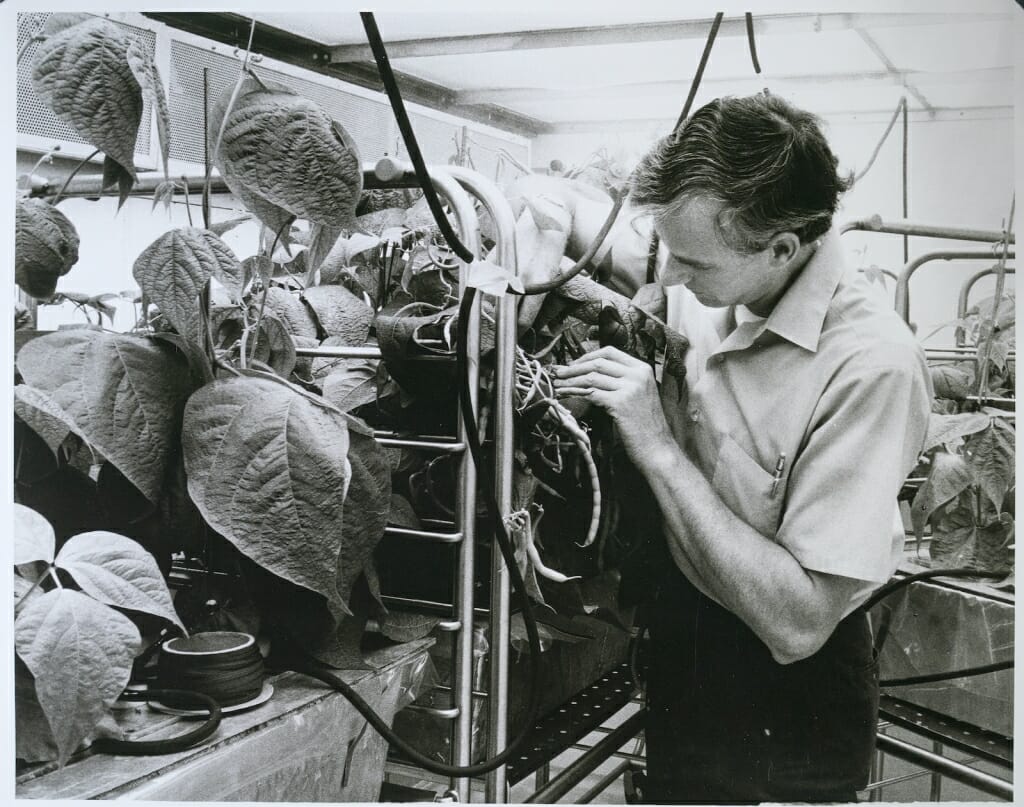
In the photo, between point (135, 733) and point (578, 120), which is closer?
point (135, 733)

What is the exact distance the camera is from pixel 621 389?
840mm

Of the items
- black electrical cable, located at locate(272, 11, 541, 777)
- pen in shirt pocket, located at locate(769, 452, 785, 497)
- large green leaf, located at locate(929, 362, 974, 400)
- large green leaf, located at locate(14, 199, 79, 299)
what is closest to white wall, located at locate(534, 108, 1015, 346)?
large green leaf, located at locate(929, 362, 974, 400)

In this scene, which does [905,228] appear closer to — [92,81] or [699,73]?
[699,73]

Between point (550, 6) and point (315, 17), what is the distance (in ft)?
0.79

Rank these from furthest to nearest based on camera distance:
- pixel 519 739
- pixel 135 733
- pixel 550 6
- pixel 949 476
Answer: pixel 949 476 < pixel 550 6 < pixel 519 739 < pixel 135 733

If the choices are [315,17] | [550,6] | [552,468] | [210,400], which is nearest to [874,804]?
[552,468]

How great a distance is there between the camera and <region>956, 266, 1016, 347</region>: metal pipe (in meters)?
0.95

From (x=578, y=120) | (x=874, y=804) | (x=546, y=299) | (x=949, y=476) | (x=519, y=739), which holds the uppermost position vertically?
(x=578, y=120)

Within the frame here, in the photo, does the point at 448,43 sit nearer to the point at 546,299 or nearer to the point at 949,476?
the point at 546,299

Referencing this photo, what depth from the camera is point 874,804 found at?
87 cm

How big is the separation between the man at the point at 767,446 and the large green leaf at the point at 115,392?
1.21 feet

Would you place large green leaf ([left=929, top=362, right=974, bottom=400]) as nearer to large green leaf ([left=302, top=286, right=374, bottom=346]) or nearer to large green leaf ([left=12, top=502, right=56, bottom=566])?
large green leaf ([left=302, top=286, right=374, bottom=346])

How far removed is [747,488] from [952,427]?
32cm

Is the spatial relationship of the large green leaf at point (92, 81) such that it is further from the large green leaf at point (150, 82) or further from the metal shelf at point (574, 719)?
the metal shelf at point (574, 719)
